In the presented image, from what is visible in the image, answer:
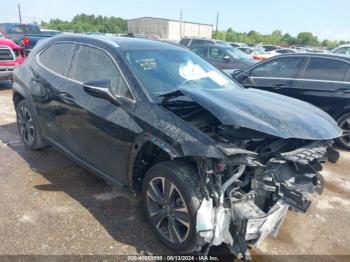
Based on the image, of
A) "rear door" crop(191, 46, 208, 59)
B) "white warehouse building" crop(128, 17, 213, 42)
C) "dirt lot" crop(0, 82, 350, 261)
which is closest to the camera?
"dirt lot" crop(0, 82, 350, 261)

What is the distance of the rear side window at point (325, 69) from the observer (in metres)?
5.84

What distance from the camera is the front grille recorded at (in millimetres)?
9367

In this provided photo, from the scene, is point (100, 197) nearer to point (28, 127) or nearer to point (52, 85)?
point (52, 85)

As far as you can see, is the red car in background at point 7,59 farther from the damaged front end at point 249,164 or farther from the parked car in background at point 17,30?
the damaged front end at point 249,164

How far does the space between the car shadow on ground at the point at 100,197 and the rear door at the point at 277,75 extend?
3559 millimetres

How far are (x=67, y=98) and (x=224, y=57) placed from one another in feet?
26.6

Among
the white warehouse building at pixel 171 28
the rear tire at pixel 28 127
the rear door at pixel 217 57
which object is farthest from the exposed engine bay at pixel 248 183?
the white warehouse building at pixel 171 28

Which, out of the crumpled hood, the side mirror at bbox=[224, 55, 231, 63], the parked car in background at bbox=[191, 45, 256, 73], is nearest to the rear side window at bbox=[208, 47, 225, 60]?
the parked car in background at bbox=[191, 45, 256, 73]

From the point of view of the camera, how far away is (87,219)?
3350 mm

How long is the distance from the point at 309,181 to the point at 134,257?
169 cm

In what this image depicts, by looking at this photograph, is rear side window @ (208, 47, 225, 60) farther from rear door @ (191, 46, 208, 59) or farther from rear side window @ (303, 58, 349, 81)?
rear side window @ (303, 58, 349, 81)

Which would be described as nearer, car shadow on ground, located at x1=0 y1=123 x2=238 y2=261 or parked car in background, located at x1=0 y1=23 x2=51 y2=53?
car shadow on ground, located at x1=0 y1=123 x2=238 y2=261

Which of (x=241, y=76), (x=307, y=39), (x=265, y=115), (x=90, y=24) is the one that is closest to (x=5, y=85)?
(x=241, y=76)

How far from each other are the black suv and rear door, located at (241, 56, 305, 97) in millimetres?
2740
